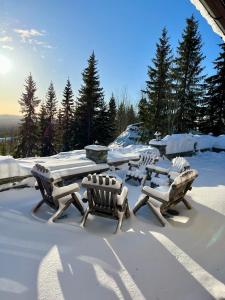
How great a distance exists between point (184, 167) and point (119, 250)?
416cm

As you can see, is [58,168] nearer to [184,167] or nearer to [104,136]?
[184,167]

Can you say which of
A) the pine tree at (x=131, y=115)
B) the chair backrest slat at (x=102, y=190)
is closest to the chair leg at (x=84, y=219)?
the chair backrest slat at (x=102, y=190)

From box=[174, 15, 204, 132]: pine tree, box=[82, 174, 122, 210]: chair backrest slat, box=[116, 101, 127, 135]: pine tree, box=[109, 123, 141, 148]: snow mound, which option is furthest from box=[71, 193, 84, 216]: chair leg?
box=[116, 101, 127, 135]: pine tree

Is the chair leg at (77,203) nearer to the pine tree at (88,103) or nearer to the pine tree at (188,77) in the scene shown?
the pine tree at (188,77)

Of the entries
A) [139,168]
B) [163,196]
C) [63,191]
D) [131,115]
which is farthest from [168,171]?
[131,115]

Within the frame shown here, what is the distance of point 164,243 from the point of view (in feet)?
11.8

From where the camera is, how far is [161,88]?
825 inches

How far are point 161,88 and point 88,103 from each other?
767 cm

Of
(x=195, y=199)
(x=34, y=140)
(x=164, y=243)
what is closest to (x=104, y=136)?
(x=34, y=140)

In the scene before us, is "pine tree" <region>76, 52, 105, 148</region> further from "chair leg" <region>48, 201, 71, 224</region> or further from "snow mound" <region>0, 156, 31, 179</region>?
"chair leg" <region>48, 201, 71, 224</region>

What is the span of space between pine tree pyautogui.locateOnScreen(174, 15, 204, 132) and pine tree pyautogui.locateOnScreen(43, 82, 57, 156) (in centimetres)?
1609

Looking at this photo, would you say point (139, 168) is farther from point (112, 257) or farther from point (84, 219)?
point (112, 257)

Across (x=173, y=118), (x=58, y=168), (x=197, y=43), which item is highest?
(x=197, y=43)

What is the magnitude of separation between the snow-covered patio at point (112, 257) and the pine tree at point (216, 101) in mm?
15959
